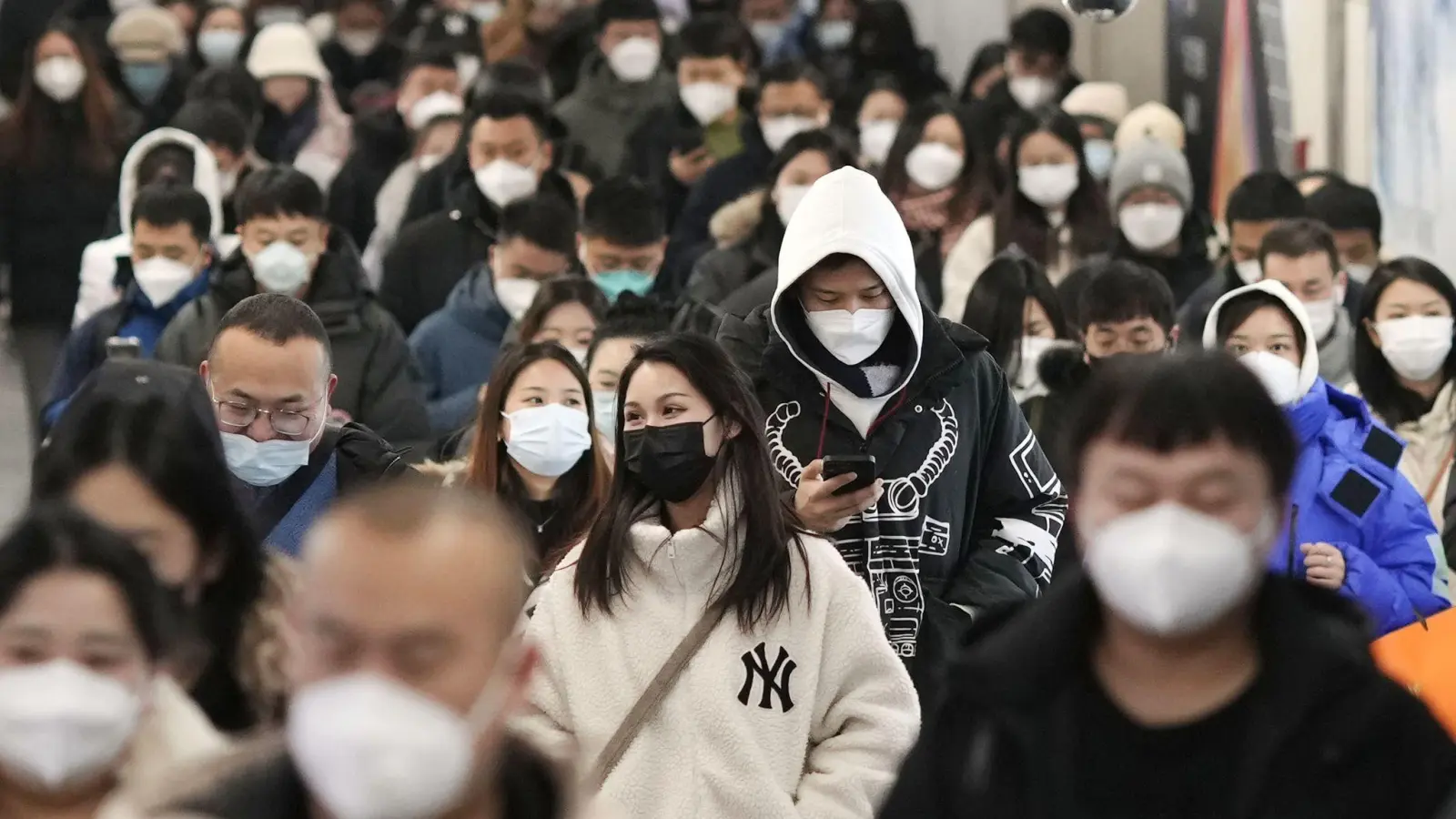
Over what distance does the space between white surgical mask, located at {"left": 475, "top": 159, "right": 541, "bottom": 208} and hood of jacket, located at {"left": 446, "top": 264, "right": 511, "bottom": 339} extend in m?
1.44

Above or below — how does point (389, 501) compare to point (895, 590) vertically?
above

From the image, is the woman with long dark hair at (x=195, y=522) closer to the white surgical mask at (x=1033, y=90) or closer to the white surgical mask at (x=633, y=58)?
the white surgical mask at (x=633, y=58)

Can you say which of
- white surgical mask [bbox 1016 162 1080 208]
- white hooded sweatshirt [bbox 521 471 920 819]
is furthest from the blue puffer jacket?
white surgical mask [bbox 1016 162 1080 208]

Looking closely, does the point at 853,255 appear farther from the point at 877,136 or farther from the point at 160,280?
the point at 877,136

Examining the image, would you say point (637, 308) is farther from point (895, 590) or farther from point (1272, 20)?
point (1272, 20)

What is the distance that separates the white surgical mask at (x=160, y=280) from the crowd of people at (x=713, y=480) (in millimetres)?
15

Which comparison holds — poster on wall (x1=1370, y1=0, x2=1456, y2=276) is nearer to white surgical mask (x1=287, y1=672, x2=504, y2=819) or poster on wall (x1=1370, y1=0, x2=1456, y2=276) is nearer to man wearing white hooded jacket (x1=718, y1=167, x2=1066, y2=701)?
man wearing white hooded jacket (x1=718, y1=167, x2=1066, y2=701)

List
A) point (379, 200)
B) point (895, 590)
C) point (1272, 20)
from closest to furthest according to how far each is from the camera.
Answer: point (895, 590) → point (379, 200) → point (1272, 20)

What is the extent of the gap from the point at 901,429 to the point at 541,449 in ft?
3.78

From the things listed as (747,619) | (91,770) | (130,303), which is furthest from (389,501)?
(130,303)

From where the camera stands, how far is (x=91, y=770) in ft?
10.9

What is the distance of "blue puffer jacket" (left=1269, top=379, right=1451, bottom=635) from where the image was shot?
6.57 metres

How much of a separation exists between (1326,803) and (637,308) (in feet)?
16.9

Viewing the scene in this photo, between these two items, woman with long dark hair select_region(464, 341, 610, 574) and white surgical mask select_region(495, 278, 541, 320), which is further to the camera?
white surgical mask select_region(495, 278, 541, 320)
